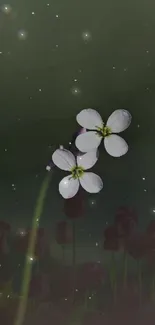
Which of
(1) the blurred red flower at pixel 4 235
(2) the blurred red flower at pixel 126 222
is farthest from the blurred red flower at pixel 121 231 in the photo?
(1) the blurred red flower at pixel 4 235

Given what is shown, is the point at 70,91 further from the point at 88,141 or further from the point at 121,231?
the point at 121,231

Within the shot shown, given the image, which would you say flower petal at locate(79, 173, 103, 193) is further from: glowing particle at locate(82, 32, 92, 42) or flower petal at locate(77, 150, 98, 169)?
glowing particle at locate(82, 32, 92, 42)

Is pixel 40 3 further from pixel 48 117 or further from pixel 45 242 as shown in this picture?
pixel 45 242

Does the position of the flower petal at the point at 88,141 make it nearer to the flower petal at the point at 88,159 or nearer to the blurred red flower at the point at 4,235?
the flower petal at the point at 88,159

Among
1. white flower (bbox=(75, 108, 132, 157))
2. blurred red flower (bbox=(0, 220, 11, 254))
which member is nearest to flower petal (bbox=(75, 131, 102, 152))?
white flower (bbox=(75, 108, 132, 157))

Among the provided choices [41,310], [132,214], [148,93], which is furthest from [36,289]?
[148,93]

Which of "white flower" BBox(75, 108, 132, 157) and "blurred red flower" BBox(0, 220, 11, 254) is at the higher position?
"white flower" BBox(75, 108, 132, 157)

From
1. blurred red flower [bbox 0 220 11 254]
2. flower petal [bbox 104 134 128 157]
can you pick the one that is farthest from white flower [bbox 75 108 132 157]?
blurred red flower [bbox 0 220 11 254]

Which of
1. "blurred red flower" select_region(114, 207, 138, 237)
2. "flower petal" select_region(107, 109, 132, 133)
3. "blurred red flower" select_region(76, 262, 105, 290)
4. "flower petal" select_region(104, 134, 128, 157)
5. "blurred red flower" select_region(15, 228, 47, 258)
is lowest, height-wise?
"blurred red flower" select_region(76, 262, 105, 290)

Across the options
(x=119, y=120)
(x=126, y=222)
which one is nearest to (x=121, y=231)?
(x=126, y=222)
